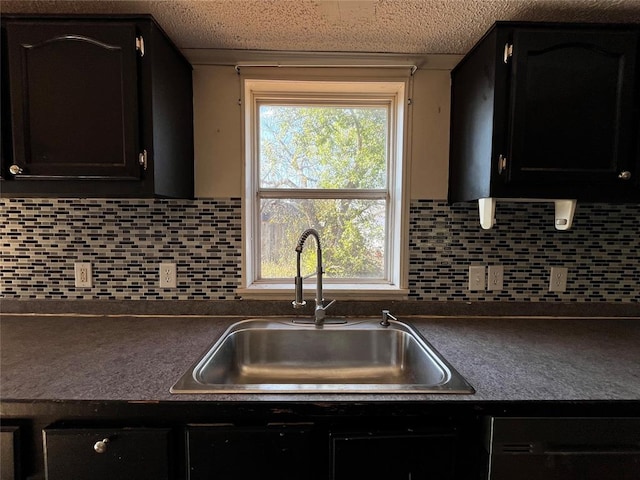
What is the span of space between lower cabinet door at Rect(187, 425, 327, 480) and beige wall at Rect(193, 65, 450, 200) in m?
0.97

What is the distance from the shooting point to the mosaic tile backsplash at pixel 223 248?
1.42m

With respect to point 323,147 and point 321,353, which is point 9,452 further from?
point 323,147

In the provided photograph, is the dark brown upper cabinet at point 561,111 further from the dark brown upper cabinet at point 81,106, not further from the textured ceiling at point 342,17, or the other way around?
the dark brown upper cabinet at point 81,106

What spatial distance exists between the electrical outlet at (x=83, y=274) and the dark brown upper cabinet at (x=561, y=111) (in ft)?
5.56

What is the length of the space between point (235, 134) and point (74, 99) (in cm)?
58

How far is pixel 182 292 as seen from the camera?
1464mm

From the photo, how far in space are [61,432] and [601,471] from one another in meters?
1.37

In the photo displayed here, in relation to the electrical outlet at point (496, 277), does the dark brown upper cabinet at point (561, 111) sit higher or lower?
higher

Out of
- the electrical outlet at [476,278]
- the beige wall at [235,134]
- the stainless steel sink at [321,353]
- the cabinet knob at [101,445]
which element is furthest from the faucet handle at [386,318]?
the cabinet knob at [101,445]

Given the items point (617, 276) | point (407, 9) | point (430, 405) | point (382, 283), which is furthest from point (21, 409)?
point (617, 276)

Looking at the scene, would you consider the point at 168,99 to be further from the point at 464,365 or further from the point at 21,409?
the point at 464,365

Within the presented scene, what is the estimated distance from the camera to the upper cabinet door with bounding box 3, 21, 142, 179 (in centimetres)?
108

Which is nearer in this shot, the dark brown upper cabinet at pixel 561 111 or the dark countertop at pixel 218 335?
the dark countertop at pixel 218 335

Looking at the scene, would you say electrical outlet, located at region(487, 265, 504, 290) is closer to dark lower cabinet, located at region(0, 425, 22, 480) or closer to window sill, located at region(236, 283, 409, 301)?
window sill, located at region(236, 283, 409, 301)
